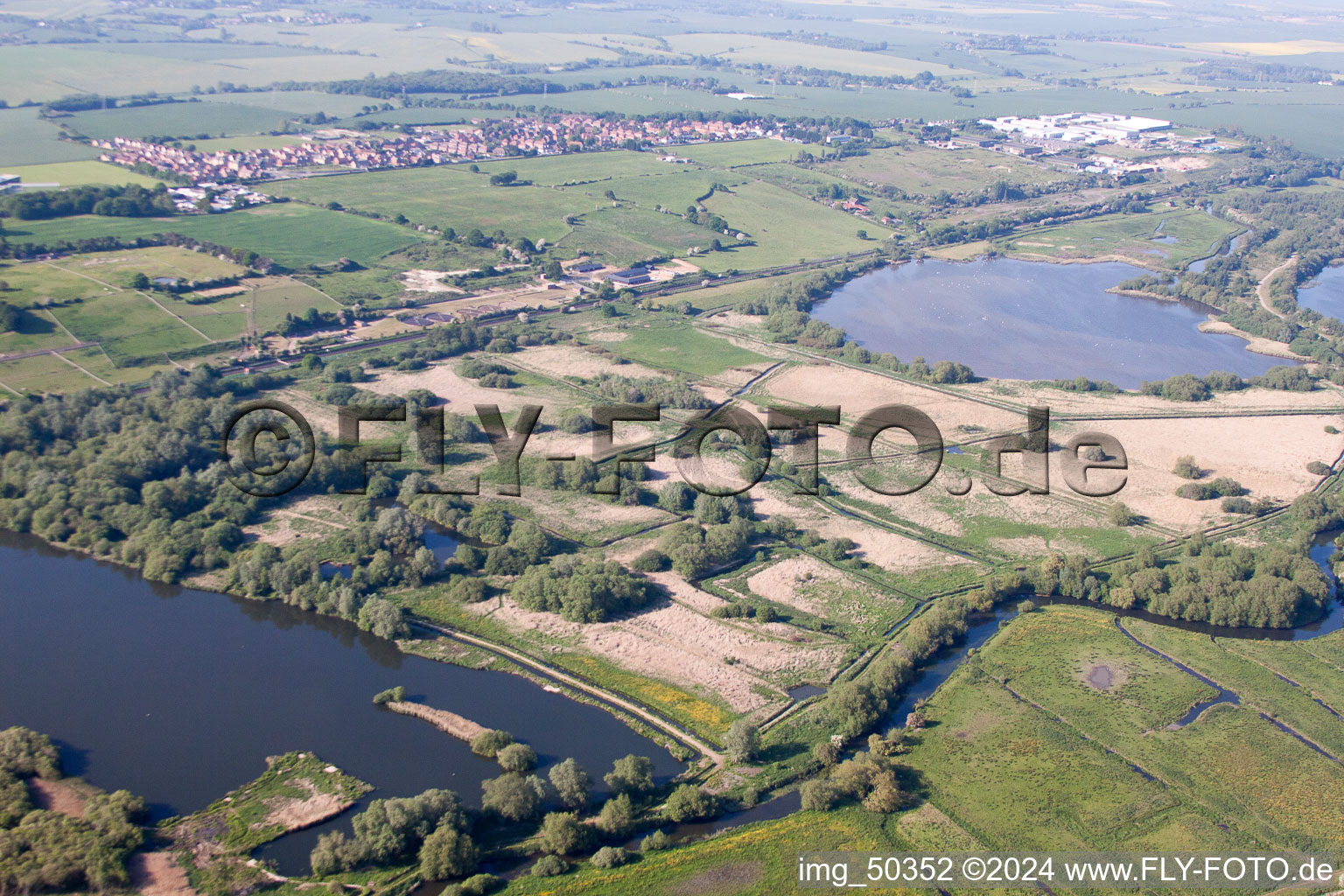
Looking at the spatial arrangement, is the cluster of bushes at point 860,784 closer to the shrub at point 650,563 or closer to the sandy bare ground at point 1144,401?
the shrub at point 650,563

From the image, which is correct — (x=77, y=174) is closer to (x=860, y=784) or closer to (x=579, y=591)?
(x=579, y=591)

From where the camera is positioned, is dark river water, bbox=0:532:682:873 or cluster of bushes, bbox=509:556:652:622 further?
cluster of bushes, bbox=509:556:652:622

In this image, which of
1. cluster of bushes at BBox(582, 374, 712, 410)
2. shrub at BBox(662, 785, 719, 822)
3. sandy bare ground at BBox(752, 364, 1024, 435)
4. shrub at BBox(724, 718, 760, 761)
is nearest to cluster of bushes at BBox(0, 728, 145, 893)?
shrub at BBox(662, 785, 719, 822)

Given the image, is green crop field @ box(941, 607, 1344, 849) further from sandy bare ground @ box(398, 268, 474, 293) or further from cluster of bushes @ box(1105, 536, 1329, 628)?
sandy bare ground @ box(398, 268, 474, 293)

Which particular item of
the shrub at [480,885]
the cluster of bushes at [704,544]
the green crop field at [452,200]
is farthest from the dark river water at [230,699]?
the green crop field at [452,200]

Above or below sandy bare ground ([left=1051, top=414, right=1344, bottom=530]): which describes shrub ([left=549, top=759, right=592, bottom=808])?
below

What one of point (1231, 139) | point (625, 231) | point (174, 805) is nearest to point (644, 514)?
point (174, 805)

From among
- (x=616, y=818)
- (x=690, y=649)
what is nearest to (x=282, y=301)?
(x=690, y=649)
